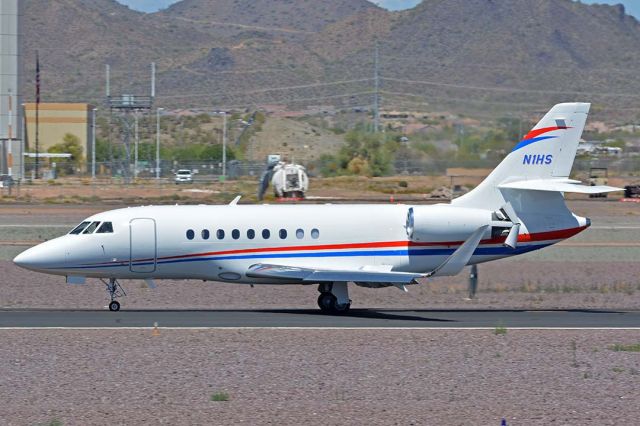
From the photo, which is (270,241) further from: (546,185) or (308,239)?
(546,185)

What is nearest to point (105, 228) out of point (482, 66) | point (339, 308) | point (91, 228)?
point (91, 228)

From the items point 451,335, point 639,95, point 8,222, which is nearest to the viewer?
point 451,335

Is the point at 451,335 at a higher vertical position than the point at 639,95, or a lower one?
lower

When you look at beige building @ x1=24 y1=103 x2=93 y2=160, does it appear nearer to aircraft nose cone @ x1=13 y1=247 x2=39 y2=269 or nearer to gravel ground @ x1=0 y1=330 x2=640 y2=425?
aircraft nose cone @ x1=13 y1=247 x2=39 y2=269

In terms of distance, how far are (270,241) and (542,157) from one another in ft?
23.0

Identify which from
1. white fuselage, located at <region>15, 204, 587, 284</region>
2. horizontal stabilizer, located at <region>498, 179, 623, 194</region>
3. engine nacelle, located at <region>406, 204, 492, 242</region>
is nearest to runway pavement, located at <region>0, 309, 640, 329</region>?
white fuselage, located at <region>15, 204, 587, 284</region>

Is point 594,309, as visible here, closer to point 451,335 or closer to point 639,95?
point 451,335

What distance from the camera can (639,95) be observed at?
4840 inches

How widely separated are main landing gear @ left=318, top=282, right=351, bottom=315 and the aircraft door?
13.4 feet

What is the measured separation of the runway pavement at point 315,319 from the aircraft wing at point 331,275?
0.88m

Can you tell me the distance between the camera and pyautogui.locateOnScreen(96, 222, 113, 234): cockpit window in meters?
26.6

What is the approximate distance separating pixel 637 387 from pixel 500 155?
126ft

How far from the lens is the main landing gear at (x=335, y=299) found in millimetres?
26719

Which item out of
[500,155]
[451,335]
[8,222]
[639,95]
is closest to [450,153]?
[500,155]
